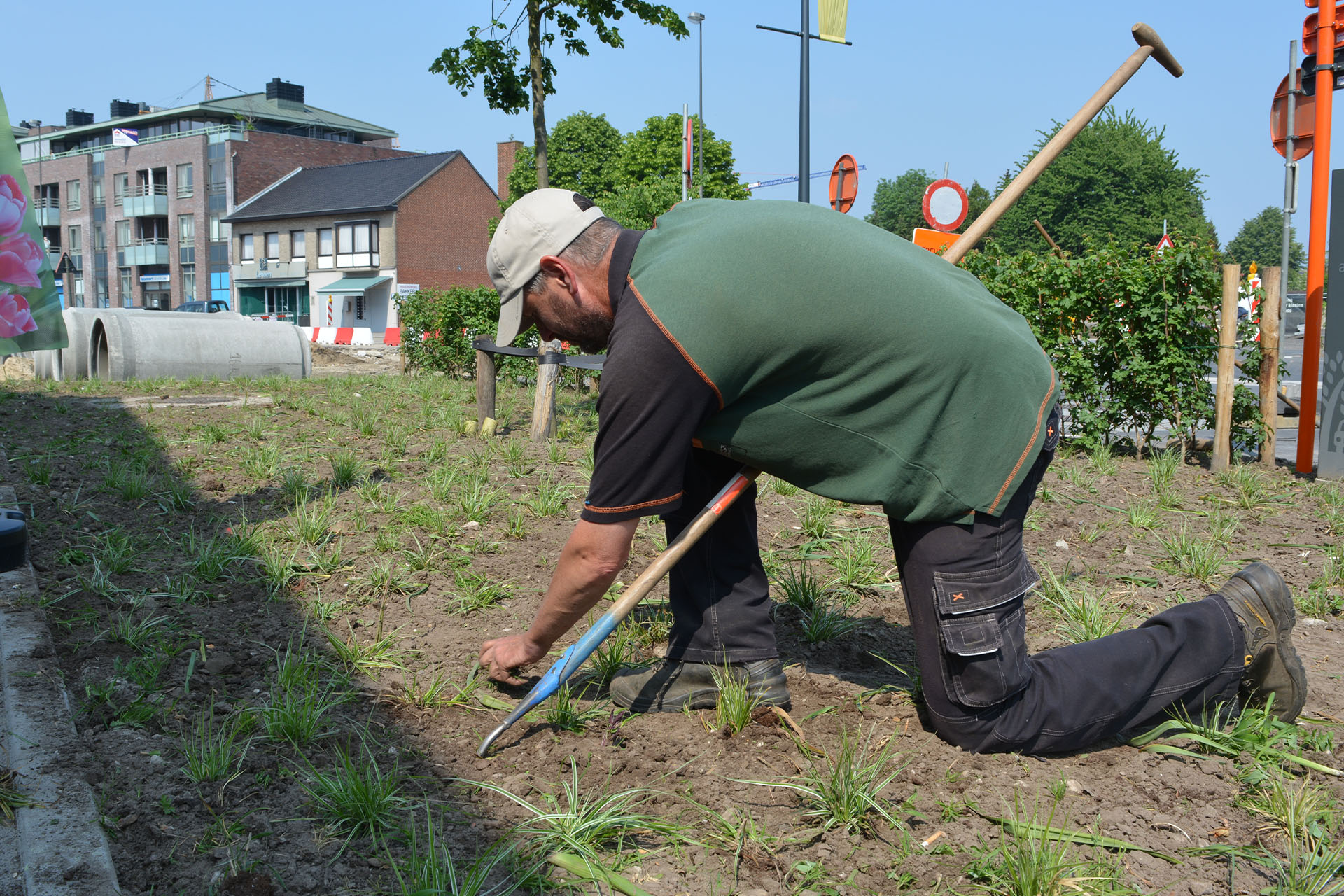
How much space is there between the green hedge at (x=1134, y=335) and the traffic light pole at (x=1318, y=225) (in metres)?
0.34

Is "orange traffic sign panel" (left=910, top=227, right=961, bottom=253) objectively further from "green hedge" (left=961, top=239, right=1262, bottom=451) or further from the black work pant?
the black work pant

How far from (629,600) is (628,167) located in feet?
152

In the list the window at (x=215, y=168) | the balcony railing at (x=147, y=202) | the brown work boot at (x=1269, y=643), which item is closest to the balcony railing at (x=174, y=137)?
the window at (x=215, y=168)

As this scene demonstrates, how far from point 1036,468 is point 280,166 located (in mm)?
62362

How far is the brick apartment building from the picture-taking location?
188ft

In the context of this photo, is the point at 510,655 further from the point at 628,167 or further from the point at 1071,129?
the point at 628,167

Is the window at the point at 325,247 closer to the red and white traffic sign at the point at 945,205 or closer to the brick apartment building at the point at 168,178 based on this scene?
the brick apartment building at the point at 168,178

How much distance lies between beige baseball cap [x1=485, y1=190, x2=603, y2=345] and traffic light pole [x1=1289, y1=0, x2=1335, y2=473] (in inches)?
248

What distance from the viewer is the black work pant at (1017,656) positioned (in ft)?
8.16

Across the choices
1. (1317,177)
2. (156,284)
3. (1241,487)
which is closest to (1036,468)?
(1241,487)

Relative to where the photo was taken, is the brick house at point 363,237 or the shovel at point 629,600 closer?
the shovel at point 629,600

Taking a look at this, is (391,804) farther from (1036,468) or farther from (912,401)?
(1036,468)

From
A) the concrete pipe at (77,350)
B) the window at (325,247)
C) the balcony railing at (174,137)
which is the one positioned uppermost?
the balcony railing at (174,137)

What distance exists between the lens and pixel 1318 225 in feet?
23.1
